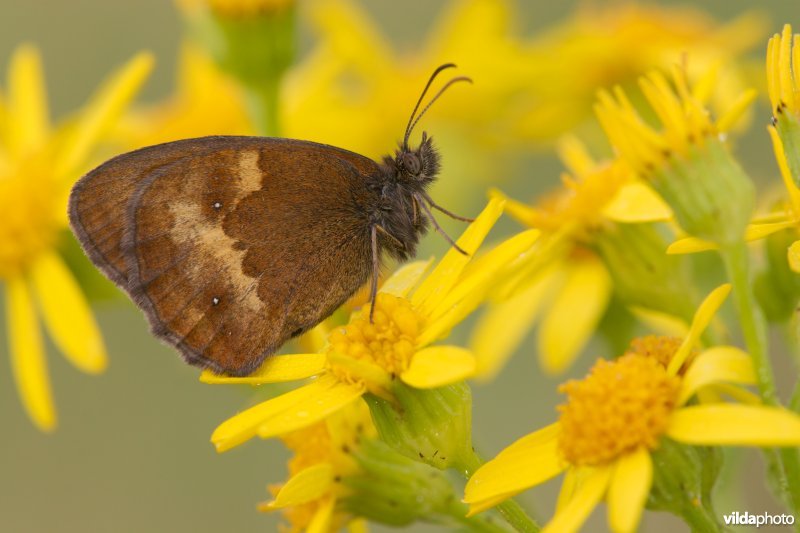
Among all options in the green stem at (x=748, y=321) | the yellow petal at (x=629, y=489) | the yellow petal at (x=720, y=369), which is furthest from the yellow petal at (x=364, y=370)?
the green stem at (x=748, y=321)

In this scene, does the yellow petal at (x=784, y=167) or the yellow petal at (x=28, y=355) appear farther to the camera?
the yellow petal at (x=28, y=355)

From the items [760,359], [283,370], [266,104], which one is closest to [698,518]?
[760,359]

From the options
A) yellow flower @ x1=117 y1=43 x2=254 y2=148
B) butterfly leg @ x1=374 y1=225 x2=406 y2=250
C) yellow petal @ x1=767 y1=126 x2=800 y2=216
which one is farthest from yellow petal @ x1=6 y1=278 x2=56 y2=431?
yellow petal @ x1=767 y1=126 x2=800 y2=216

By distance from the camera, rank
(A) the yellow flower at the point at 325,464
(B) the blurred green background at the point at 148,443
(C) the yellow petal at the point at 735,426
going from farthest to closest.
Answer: (B) the blurred green background at the point at 148,443 → (A) the yellow flower at the point at 325,464 → (C) the yellow petal at the point at 735,426

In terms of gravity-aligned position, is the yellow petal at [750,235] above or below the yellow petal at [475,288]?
below

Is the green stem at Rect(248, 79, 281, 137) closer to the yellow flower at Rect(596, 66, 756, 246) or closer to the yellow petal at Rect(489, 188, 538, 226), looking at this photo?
the yellow petal at Rect(489, 188, 538, 226)

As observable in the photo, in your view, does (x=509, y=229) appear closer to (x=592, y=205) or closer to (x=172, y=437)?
(x=172, y=437)

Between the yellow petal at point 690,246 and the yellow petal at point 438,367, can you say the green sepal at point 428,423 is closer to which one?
the yellow petal at point 438,367
